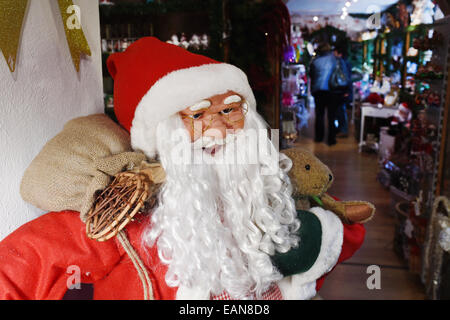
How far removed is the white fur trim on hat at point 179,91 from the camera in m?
0.81

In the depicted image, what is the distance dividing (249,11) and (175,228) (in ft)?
4.88

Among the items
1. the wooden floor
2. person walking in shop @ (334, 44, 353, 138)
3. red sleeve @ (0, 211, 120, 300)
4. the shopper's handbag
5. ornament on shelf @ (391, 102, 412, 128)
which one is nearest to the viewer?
red sleeve @ (0, 211, 120, 300)

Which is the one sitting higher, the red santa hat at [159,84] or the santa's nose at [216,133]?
the red santa hat at [159,84]

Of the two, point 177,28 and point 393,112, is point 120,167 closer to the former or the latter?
point 177,28

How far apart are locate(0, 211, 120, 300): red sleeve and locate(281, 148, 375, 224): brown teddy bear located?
0.45 m

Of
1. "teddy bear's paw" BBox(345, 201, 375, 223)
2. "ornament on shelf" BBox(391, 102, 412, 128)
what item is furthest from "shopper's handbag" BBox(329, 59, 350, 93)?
"teddy bear's paw" BBox(345, 201, 375, 223)

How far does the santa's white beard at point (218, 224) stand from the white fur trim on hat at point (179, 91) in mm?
33

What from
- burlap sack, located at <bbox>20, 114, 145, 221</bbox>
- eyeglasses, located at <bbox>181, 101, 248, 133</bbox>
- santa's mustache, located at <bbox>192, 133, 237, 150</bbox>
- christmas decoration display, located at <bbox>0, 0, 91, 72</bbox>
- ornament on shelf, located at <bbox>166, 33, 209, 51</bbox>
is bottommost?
burlap sack, located at <bbox>20, 114, 145, 221</bbox>

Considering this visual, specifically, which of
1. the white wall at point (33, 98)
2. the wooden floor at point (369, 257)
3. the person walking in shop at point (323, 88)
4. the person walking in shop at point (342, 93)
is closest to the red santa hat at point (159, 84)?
the white wall at point (33, 98)

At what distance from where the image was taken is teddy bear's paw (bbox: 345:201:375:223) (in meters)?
0.95

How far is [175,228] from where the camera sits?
800mm

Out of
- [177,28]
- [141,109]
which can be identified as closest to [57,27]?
[141,109]

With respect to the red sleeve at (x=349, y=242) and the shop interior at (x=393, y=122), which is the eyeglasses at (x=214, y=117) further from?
the shop interior at (x=393, y=122)

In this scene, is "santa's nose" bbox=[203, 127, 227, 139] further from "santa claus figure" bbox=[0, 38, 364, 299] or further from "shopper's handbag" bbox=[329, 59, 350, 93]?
"shopper's handbag" bbox=[329, 59, 350, 93]
